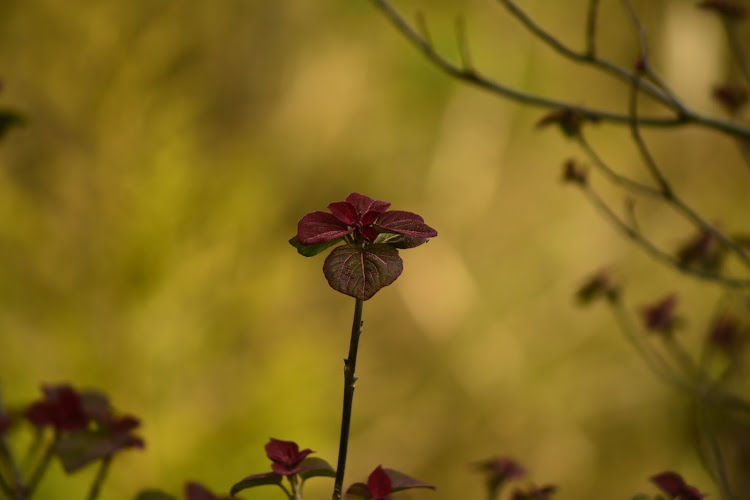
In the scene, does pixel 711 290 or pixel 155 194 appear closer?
pixel 155 194

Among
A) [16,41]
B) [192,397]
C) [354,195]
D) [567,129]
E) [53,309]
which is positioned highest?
[16,41]

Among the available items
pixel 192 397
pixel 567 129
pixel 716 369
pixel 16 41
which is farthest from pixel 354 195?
pixel 716 369

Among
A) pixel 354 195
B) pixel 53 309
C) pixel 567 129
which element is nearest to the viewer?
pixel 354 195

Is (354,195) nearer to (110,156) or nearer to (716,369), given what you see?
(110,156)

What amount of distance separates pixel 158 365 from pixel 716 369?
1319 mm

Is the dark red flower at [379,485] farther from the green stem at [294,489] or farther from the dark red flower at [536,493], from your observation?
the dark red flower at [536,493]

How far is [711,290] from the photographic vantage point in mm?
1910

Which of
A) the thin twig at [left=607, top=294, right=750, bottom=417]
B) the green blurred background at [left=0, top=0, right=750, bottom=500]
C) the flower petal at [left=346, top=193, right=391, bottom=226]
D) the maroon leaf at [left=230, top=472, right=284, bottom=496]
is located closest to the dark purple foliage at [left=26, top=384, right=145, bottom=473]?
the maroon leaf at [left=230, top=472, right=284, bottom=496]

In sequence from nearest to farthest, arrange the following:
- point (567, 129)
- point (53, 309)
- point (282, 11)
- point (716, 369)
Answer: point (567, 129) < point (53, 309) < point (282, 11) < point (716, 369)

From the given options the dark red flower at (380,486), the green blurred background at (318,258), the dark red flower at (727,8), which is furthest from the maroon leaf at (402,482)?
the green blurred background at (318,258)

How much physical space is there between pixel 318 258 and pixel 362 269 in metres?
1.42

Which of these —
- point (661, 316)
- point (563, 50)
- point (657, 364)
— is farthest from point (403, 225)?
point (657, 364)

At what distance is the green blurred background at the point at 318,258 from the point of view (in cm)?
155

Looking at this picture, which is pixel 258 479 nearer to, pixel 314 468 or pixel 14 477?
pixel 314 468
